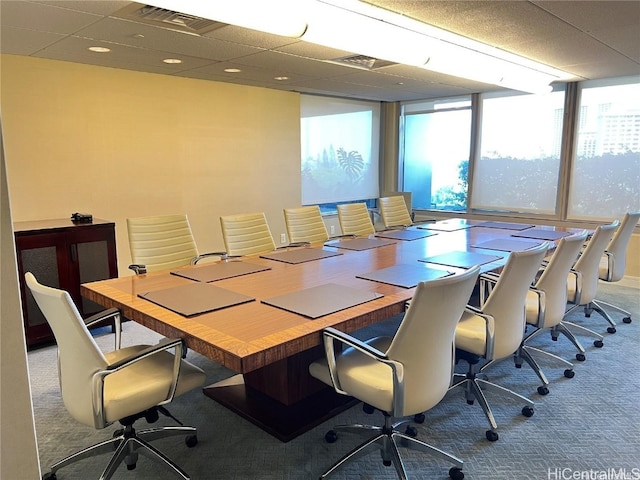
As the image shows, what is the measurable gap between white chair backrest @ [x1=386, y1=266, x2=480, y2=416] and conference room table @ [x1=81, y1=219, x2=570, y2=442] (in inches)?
12.1

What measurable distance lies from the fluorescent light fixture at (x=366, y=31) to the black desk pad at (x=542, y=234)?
62.5 inches

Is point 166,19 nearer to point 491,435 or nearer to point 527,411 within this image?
point 491,435

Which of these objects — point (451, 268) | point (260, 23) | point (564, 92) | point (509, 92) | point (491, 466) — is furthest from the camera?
point (509, 92)

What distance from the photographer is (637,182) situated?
5.54 meters

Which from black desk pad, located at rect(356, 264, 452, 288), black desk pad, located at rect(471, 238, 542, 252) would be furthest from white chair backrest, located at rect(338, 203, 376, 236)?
black desk pad, located at rect(356, 264, 452, 288)

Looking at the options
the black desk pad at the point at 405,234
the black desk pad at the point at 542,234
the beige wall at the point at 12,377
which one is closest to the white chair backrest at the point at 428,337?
the beige wall at the point at 12,377

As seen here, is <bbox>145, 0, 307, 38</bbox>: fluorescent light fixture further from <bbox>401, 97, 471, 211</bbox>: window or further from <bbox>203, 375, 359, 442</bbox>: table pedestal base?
<bbox>401, 97, 471, 211</bbox>: window

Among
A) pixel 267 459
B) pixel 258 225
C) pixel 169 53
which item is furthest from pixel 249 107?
pixel 267 459

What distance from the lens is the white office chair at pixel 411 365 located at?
68.4 inches

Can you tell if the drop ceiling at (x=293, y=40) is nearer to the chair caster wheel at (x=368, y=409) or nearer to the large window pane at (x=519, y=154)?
the large window pane at (x=519, y=154)

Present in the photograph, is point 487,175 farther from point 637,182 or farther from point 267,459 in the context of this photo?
point 267,459

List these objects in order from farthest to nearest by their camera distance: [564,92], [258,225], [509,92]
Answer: [509,92]
[564,92]
[258,225]

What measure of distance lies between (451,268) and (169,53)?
3018 mm

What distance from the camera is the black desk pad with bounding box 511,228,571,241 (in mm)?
4051
